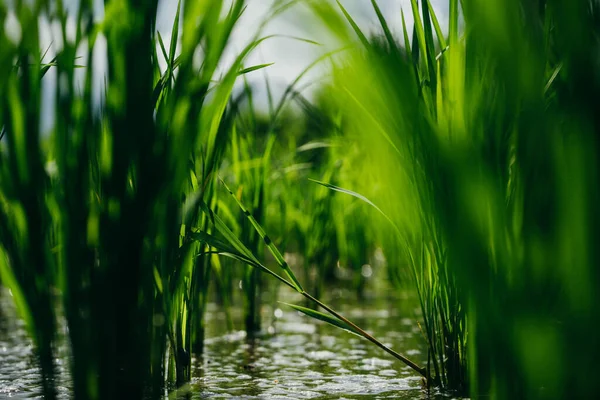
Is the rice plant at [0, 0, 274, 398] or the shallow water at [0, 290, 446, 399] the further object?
the shallow water at [0, 290, 446, 399]

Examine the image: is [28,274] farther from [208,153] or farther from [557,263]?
[557,263]

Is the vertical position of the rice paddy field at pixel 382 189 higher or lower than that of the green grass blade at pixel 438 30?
lower

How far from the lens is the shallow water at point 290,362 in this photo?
142cm

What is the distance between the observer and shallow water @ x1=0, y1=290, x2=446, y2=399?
142 cm

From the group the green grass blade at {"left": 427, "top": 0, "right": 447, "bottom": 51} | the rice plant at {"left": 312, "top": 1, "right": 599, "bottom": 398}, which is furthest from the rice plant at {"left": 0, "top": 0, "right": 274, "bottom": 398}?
the green grass blade at {"left": 427, "top": 0, "right": 447, "bottom": 51}

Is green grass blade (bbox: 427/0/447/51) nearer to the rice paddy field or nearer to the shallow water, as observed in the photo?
the rice paddy field

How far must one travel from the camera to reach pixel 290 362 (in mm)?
1770

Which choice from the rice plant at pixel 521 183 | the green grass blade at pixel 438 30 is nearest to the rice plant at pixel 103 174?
the rice plant at pixel 521 183

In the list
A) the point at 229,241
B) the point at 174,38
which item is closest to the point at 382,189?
the point at 229,241

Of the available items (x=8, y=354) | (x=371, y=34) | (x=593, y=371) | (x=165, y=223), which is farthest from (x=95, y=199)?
(x=8, y=354)

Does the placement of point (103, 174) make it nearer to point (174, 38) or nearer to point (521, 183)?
point (174, 38)

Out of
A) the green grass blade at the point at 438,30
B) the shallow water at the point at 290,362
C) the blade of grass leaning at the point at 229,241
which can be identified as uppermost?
the green grass blade at the point at 438,30

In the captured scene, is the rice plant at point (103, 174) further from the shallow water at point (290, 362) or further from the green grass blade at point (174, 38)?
A: the shallow water at point (290, 362)

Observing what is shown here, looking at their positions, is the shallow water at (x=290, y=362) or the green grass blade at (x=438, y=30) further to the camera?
the shallow water at (x=290, y=362)
